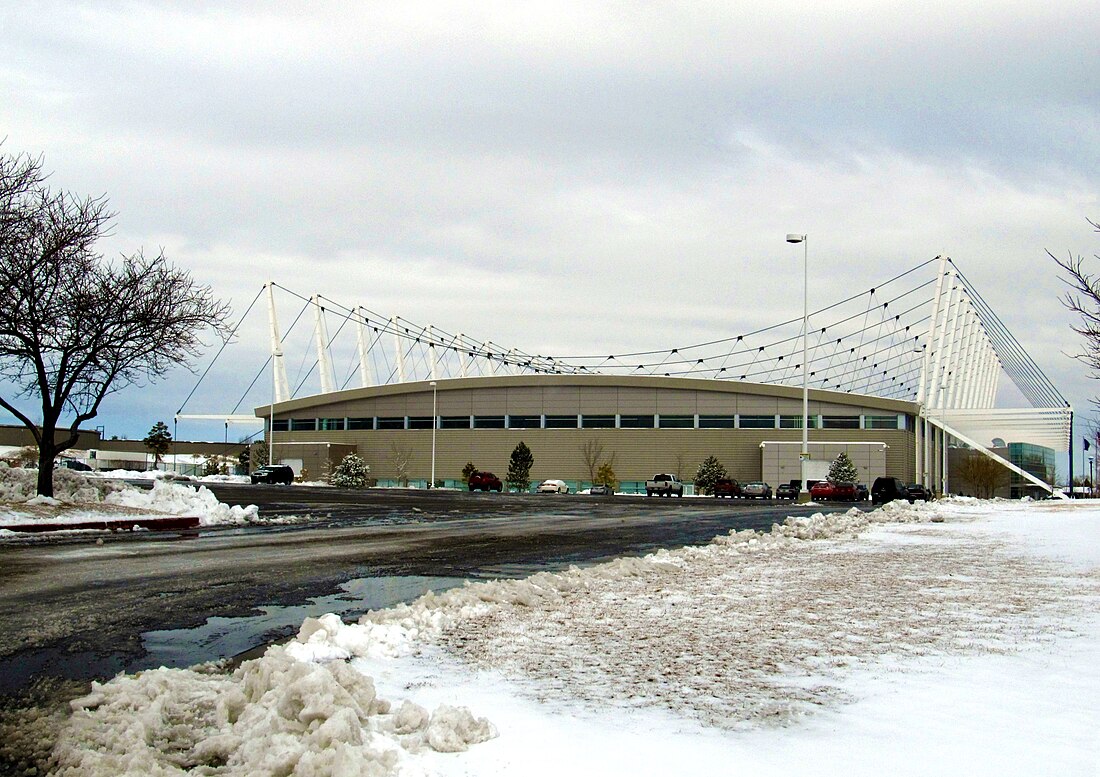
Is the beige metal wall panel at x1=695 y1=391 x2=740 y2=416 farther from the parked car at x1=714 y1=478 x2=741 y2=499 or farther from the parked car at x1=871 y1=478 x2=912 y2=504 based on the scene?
the parked car at x1=871 y1=478 x2=912 y2=504

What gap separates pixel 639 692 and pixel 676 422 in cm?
8869

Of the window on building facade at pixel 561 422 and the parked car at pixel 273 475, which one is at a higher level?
the window on building facade at pixel 561 422

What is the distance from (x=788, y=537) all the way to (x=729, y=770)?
14725 mm

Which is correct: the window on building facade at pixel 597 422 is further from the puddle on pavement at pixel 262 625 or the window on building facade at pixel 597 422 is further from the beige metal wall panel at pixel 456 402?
the puddle on pavement at pixel 262 625

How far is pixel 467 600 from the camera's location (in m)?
9.03

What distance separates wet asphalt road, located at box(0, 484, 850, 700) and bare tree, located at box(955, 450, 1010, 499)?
3279 inches

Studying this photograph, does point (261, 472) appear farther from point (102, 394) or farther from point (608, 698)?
point (608, 698)

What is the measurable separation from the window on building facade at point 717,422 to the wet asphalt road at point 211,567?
67.9 metres

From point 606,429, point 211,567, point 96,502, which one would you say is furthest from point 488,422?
point 211,567

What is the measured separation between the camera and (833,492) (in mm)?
61188

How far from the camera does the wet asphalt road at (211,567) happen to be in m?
7.58

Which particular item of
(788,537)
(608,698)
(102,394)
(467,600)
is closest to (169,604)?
(467,600)

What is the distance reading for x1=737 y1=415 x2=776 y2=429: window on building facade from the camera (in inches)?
3607

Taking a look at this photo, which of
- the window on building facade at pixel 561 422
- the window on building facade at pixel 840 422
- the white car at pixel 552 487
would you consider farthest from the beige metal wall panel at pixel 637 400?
the window on building facade at pixel 840 422
